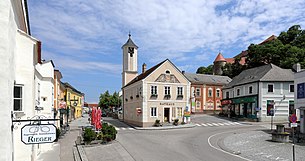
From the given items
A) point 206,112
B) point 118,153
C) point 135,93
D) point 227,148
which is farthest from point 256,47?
point 118,153

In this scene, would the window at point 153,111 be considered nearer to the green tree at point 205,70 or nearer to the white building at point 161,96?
the white building at point 161,96

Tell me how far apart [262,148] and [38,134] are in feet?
54.4

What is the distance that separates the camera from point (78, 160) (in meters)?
15.3

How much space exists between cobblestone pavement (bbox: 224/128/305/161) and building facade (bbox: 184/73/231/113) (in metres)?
31.6

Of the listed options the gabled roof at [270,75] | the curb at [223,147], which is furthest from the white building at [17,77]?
the gabled roof at [270,75]

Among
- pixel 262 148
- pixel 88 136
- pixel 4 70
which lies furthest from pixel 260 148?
pixel 4 70

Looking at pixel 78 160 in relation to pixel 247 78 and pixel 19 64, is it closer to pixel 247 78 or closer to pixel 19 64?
pixel 19 64

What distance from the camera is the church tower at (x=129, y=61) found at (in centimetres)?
4912

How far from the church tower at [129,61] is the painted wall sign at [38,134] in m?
42.0

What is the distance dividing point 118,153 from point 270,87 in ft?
95.6

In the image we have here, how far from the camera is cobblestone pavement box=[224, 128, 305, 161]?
16.9 meters

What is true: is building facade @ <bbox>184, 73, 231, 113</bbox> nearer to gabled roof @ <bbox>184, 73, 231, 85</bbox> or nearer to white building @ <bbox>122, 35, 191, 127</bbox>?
gabled roof @ <bbox>184, 73, 231, 85</bbox>

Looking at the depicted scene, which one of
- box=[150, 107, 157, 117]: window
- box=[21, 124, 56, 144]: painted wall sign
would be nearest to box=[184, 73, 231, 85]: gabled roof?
box=[150, 107, 157, 117]: window

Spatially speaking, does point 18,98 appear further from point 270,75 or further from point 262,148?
point 270,75
